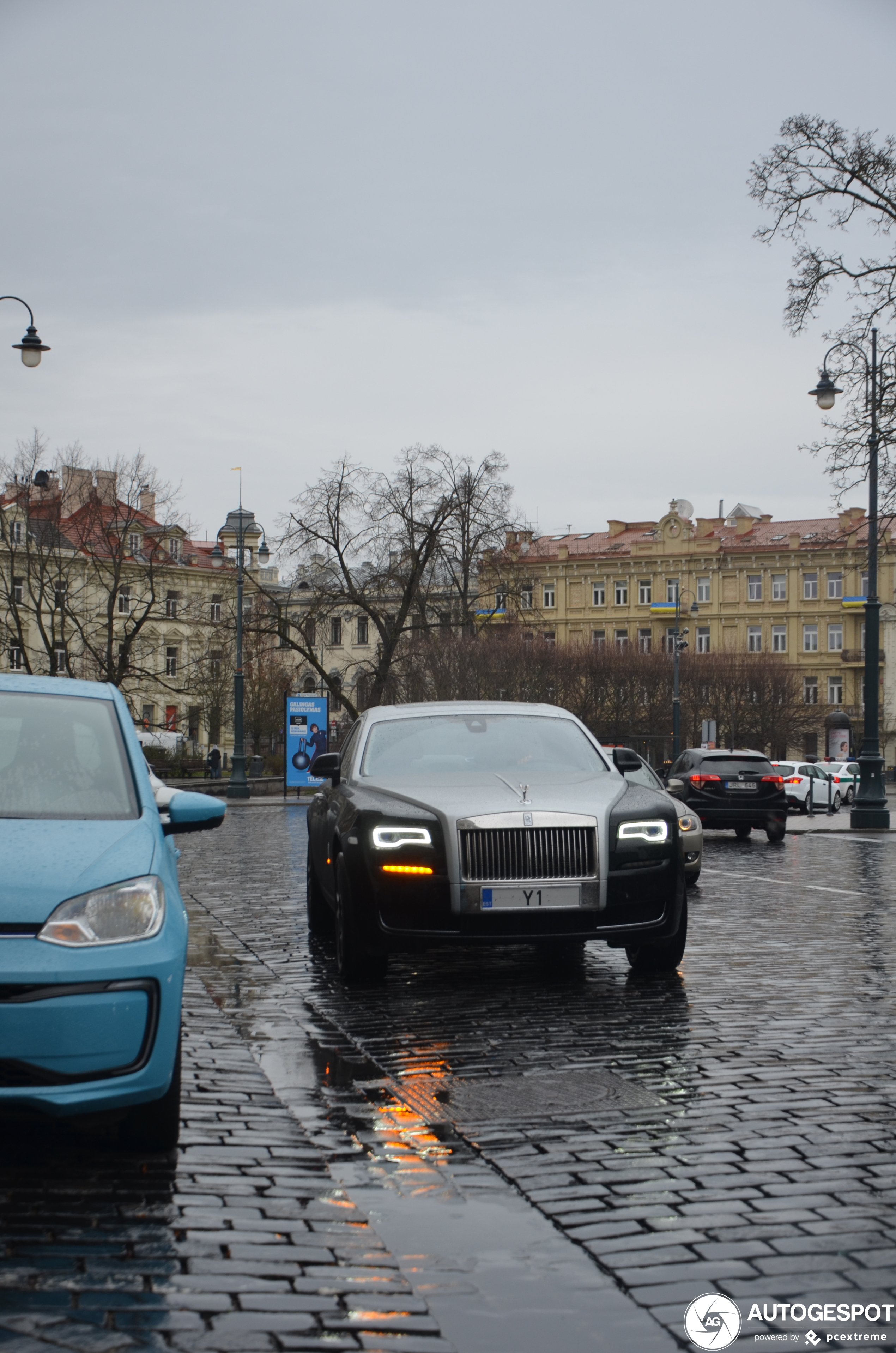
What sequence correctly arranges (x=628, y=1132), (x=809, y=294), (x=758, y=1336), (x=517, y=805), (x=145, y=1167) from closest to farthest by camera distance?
(x=758, y=1336) → (x=145, y=1167) → (x=628, y=1132) → (x=517, y=805) → (x=809, y=294)

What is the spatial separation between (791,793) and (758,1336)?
41304 mm

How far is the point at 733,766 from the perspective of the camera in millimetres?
25219

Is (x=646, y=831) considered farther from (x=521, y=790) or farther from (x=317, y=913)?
(x=317, y=913)

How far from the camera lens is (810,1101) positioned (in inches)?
225

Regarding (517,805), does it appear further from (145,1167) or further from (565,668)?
(565,668)

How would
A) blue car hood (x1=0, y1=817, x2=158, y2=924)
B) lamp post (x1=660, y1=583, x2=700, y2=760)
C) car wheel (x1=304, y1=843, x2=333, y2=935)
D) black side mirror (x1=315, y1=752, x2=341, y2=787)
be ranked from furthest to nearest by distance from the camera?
lamp post (x1=660, y1=583, x2=700, y2=760) → car wheel (x1=304, y1=843, x2=333, y2=935) → black side mirror (x1=315, y1=752, x2=341, y2=787) → blue car hood (x1=0, y1=817, x2=158, y2=924)

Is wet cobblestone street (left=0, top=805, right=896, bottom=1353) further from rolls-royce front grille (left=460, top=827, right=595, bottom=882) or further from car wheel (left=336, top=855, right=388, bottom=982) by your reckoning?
rolls-royce front grille (left=460, top=827, right=595, bottom=882)

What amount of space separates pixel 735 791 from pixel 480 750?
16.1 metres

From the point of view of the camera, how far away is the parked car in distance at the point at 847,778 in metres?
55.0

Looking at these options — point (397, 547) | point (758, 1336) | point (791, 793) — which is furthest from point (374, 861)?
point (397, 547)

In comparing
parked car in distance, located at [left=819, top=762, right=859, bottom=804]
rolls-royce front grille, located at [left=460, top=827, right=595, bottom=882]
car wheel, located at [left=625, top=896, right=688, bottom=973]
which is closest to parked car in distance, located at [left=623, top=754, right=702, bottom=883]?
car wheel, located at [left=625, top=896, right=688, bottom=973]

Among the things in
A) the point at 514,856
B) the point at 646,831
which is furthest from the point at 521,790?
the point at 646,831

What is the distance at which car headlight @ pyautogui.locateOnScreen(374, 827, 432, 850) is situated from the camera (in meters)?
8.06

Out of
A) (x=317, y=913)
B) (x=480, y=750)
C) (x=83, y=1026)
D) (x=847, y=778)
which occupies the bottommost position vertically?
(x=847, y=778)
